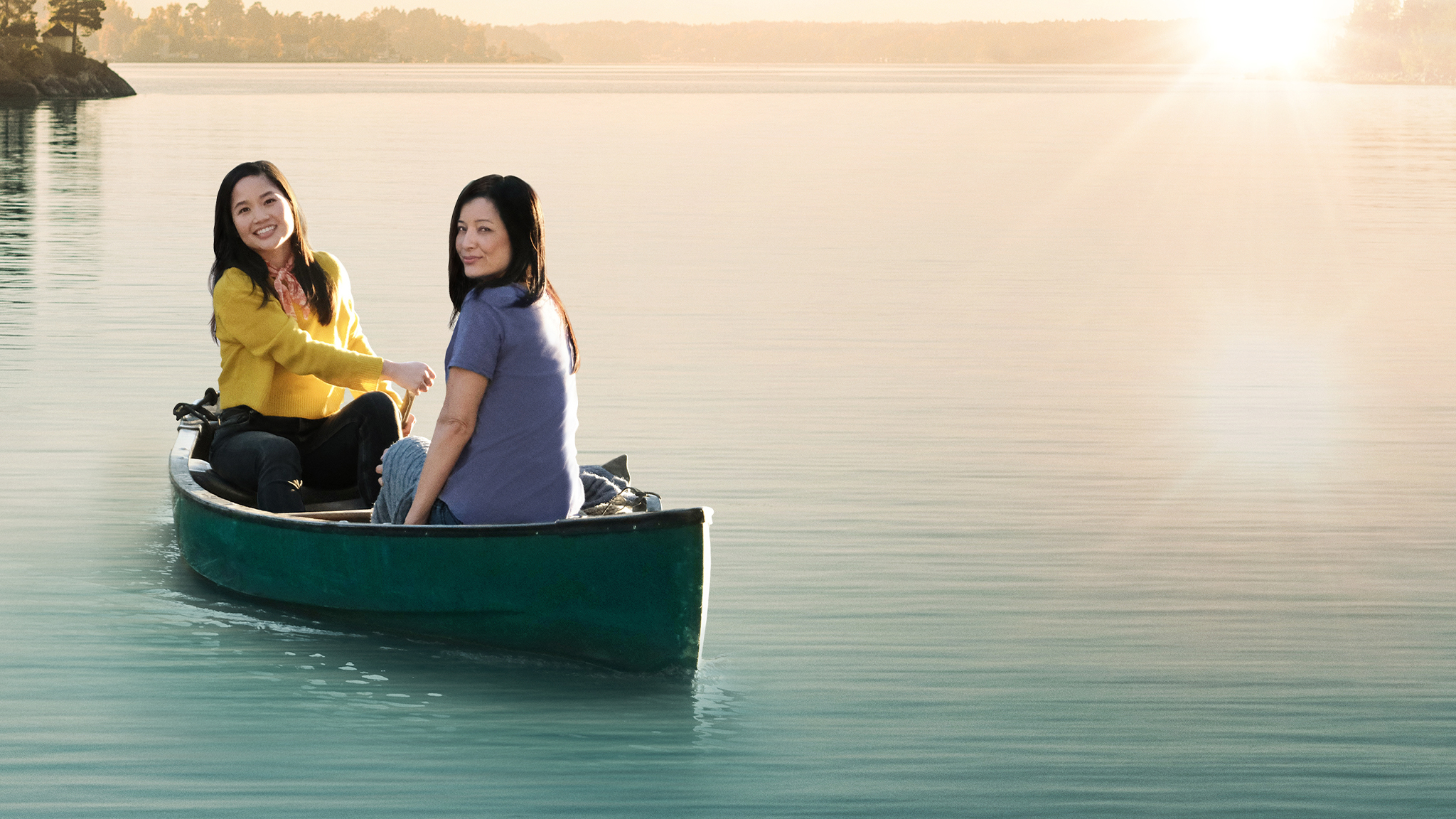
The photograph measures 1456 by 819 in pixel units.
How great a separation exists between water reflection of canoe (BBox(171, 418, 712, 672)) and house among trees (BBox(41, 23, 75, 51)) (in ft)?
293

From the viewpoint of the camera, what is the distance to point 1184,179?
3278 centimetres

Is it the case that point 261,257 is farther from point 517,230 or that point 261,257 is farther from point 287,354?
point 517,230

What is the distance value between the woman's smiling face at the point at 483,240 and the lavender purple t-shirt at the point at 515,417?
8 centimetres

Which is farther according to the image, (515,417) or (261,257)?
(261,257)

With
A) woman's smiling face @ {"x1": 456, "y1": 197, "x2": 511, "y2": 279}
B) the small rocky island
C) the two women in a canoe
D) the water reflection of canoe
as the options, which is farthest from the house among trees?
woman's smiling face @ {"x1": 456, "y1": 197, "x2": 511, "y2": 279}

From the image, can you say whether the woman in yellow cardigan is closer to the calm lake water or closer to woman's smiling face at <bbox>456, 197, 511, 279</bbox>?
the calm lake water

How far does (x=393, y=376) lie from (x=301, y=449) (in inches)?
29.1

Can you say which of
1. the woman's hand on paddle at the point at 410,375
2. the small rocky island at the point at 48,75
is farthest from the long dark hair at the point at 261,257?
the small rocky island at the point at 48,75

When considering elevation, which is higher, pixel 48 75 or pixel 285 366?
pixel 48 75

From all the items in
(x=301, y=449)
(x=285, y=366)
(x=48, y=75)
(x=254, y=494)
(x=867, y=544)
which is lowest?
(x=867, y=544)

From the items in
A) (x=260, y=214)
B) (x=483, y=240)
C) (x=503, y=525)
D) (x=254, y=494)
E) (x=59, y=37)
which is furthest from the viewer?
(x=59, y=37)

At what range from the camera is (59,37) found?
8812cm

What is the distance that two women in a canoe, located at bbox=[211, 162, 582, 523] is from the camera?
5.13 metres

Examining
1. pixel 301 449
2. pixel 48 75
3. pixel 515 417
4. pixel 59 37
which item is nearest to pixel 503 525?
pixel 515 417
